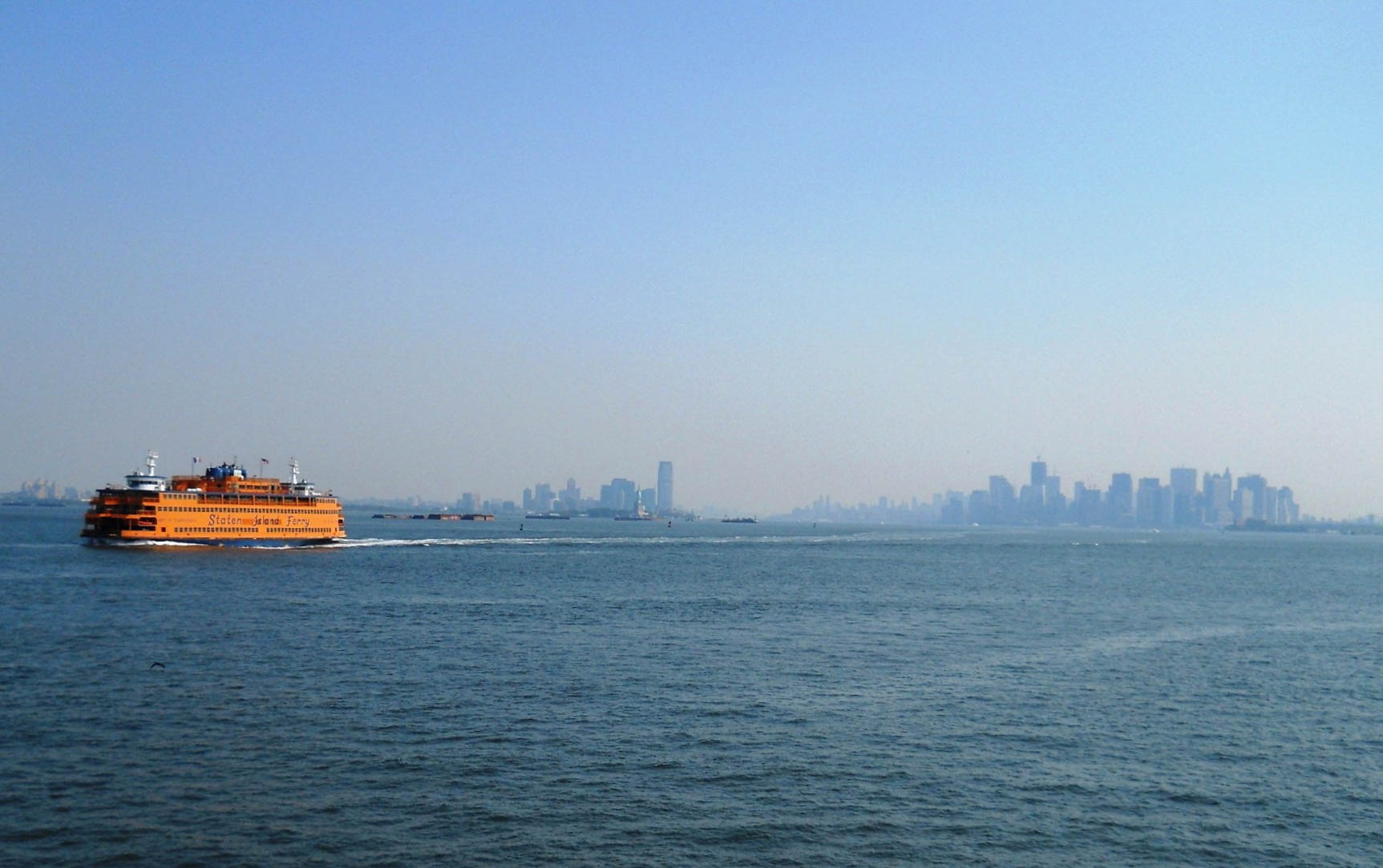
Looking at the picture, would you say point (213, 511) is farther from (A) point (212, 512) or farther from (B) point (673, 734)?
(B) point (673, 734)

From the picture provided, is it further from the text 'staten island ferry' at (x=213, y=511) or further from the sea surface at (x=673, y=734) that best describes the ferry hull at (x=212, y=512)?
the sea surface at (x=673, y=734)

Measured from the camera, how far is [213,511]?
123312mm

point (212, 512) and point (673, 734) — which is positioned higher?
point (212, 512)

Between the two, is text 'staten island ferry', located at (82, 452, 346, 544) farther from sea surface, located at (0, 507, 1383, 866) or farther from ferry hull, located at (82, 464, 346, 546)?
sea surface, located at (0, 507, 1383, 866)

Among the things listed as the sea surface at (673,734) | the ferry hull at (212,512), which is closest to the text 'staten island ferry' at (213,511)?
the ferry hull at (212,512)

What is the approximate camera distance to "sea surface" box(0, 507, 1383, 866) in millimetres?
25250

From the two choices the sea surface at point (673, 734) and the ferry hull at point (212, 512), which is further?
the ferry hull at point (212, 512)

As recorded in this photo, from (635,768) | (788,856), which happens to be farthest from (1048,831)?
(635,768)

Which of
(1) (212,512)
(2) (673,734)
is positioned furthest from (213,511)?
(2) (673,734)

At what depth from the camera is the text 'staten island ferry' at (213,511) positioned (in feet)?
393

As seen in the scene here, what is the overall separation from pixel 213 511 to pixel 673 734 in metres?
103

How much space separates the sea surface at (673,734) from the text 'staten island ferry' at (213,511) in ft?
163

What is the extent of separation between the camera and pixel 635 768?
1198 inches

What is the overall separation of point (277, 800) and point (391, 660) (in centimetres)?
2003
